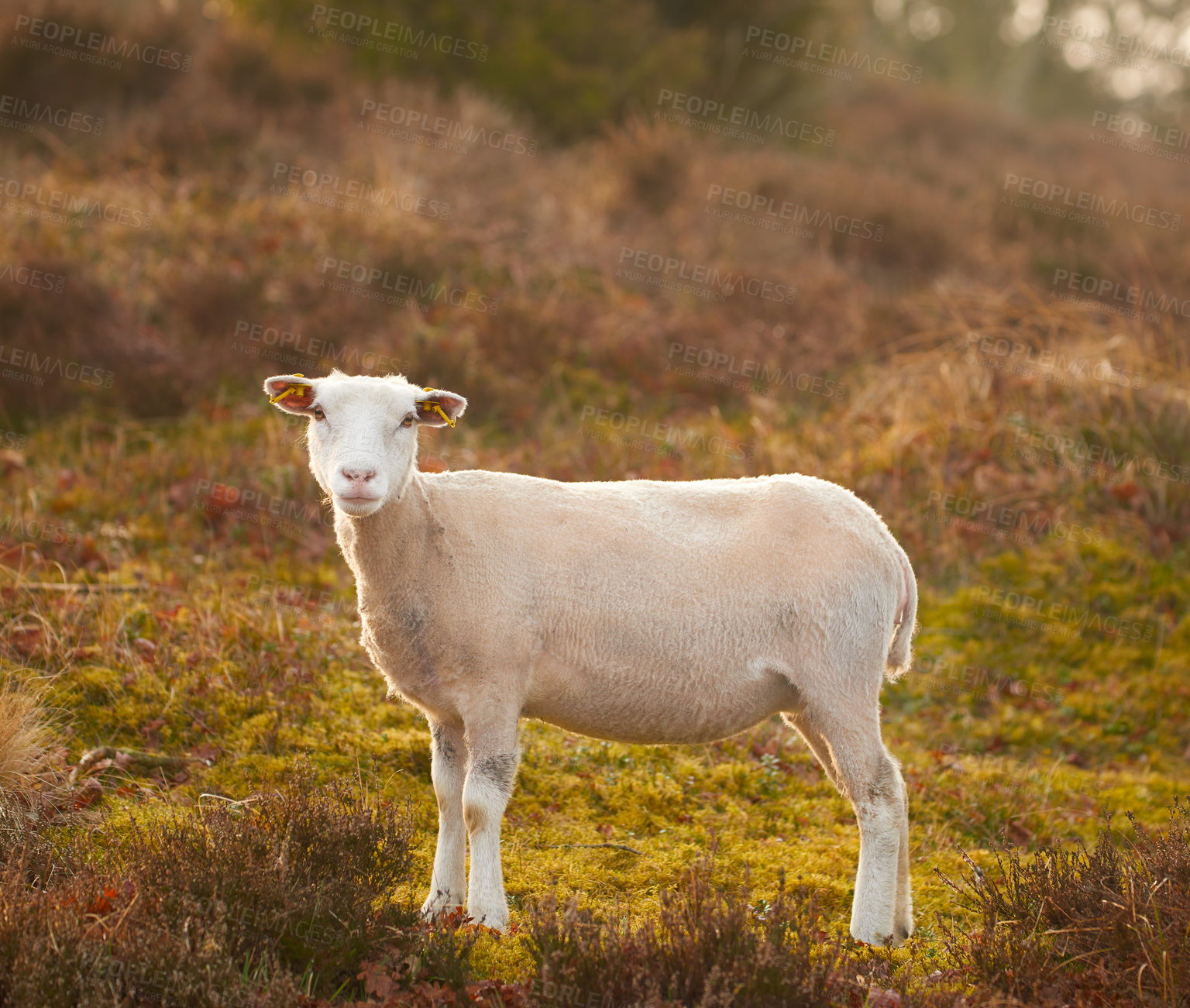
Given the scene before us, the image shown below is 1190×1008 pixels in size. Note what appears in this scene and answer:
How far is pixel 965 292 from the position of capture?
1259 centimetres

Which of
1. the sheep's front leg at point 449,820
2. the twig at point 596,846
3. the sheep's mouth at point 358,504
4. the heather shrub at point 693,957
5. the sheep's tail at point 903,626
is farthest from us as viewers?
the twig at point 596,846

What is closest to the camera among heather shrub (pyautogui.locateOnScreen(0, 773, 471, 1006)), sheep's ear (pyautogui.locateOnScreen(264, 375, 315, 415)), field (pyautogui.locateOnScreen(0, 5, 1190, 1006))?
heather shrub (pyautogui.locateOnScreen(0, 773, 471, 1006))

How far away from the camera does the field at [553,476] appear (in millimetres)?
3670

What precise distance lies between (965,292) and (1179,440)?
4.21 m

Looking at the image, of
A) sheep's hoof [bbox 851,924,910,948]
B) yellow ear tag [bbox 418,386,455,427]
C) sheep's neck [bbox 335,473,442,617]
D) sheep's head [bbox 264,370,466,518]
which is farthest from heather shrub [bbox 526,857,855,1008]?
yellow ear tag [bbox 418,386,455,427]

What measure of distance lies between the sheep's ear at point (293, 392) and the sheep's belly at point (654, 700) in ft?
4.91

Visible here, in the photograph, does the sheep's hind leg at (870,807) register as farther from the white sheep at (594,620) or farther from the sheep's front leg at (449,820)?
the sheep's front leg at (449,820)

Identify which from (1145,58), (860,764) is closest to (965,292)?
(860,764)

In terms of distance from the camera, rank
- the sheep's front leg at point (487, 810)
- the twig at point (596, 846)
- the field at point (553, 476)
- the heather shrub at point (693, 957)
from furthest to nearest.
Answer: the twig at point (596, 846)
the sheep's front leg at point (487, 810)
the field at point (553, 476)
the heather shrub at point (693, 957)

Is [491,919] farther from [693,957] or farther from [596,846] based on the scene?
[596,846]

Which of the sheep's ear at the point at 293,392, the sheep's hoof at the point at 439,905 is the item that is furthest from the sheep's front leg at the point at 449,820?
the sheep's ear at the point at 293,392

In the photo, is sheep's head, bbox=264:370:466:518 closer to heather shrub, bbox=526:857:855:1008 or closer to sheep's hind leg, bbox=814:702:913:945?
heather shrub, bbox=526:857:855:1008

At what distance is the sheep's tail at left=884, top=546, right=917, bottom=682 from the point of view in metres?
4.71

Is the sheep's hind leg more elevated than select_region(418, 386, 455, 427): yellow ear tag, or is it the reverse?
select_region(418, 386, 455, 427): yellow ear tag
